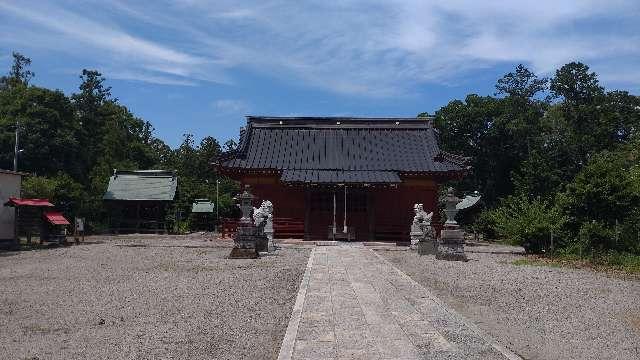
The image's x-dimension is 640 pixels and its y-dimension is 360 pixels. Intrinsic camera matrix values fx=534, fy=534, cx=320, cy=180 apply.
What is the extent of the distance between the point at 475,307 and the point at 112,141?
46.0 metres

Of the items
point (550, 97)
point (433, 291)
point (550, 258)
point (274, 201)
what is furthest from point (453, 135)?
point (433, 291)

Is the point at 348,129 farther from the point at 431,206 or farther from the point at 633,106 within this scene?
the point at 633,106

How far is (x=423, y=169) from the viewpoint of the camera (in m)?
25.7

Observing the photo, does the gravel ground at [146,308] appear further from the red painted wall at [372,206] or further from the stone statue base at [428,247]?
the red painted wall at [372,206]

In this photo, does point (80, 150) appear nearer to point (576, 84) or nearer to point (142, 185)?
point (142, 185)

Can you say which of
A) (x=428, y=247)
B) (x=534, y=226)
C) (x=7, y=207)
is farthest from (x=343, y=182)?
(x=7, y=207)

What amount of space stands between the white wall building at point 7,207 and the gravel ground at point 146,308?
535cm

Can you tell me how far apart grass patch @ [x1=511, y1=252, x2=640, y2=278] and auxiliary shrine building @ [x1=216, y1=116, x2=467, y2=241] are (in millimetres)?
7582

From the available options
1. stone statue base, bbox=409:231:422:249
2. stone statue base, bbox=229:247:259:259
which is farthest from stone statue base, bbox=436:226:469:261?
stone statue base, bbox=229:247:259:259

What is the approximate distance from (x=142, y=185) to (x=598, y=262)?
30576 mm

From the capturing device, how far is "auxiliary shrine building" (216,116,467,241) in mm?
24953

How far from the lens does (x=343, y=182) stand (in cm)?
2402

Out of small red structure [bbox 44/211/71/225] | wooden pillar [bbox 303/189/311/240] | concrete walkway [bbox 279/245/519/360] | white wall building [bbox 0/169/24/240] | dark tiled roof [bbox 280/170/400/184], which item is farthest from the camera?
wooden pillar [bbox 303/189/311/240]

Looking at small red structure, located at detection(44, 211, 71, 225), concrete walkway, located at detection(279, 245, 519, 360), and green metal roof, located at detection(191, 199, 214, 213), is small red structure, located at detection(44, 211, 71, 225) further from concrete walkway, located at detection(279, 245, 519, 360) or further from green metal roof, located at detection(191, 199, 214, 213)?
green metal roof, located at detection(191, 199, 214, 213)
